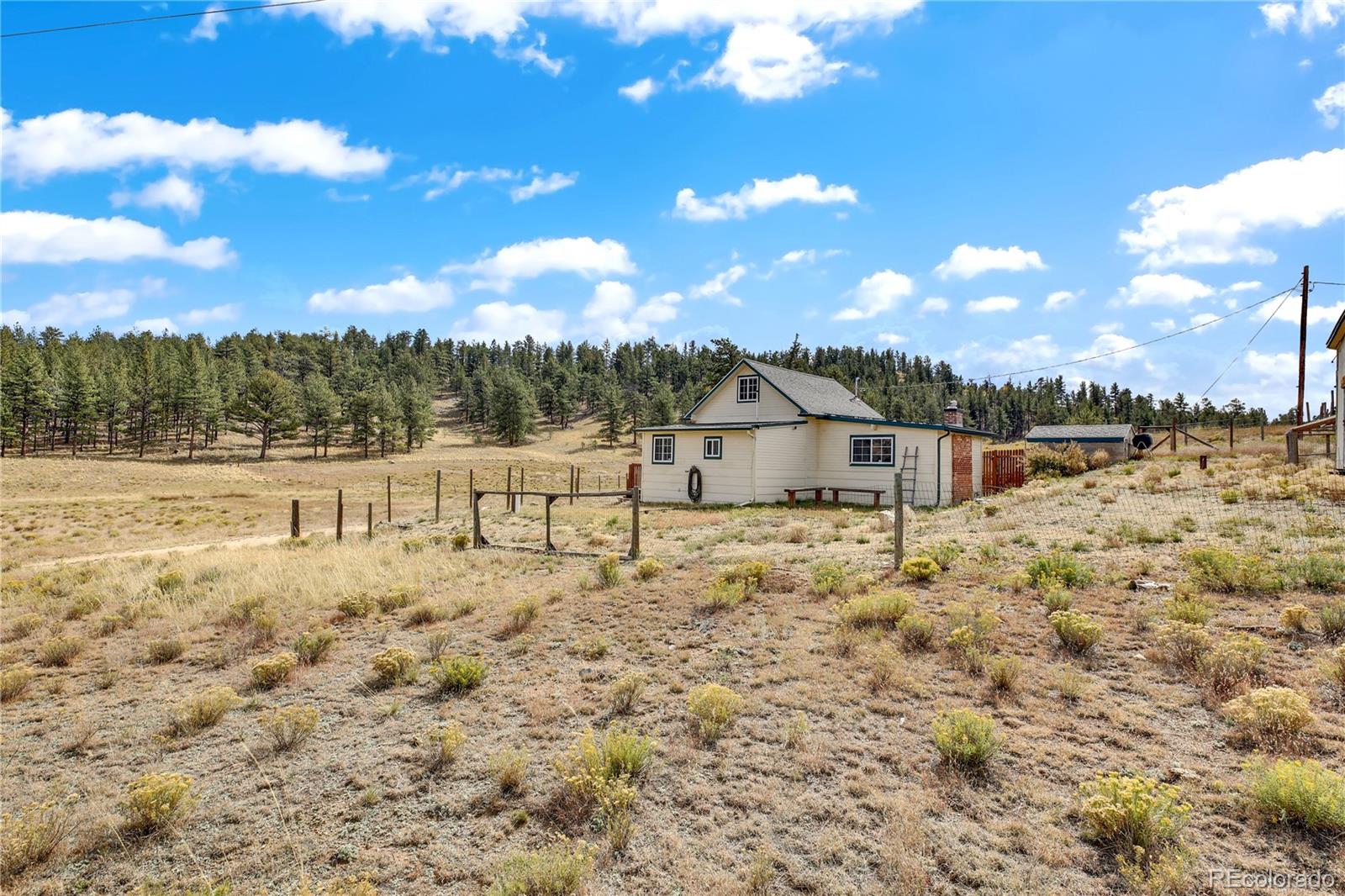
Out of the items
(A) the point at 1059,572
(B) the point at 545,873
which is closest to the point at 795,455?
(A) the point at 1059,572

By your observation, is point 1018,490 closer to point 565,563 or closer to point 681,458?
point 681,458

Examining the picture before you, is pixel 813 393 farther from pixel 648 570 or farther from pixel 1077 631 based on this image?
pixel 1077 631

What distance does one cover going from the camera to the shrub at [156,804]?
491 centimetres

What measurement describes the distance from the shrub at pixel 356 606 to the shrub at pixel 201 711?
10.2 ft

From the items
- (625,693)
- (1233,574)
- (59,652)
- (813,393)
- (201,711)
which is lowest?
(59,652)

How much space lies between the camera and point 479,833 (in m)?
4.62

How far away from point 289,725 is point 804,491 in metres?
20.8

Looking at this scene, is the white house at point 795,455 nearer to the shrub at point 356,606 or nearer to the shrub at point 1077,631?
the shrub at point 356,606

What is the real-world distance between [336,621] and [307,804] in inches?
219

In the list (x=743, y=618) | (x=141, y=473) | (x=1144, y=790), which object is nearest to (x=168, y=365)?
(x=141, y=473)

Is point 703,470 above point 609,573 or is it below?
above

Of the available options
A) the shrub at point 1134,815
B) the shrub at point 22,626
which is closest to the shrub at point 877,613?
the shrub at point 1134,815

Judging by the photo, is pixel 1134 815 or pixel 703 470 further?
pixel 703 470

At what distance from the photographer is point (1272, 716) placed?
4922 mm
